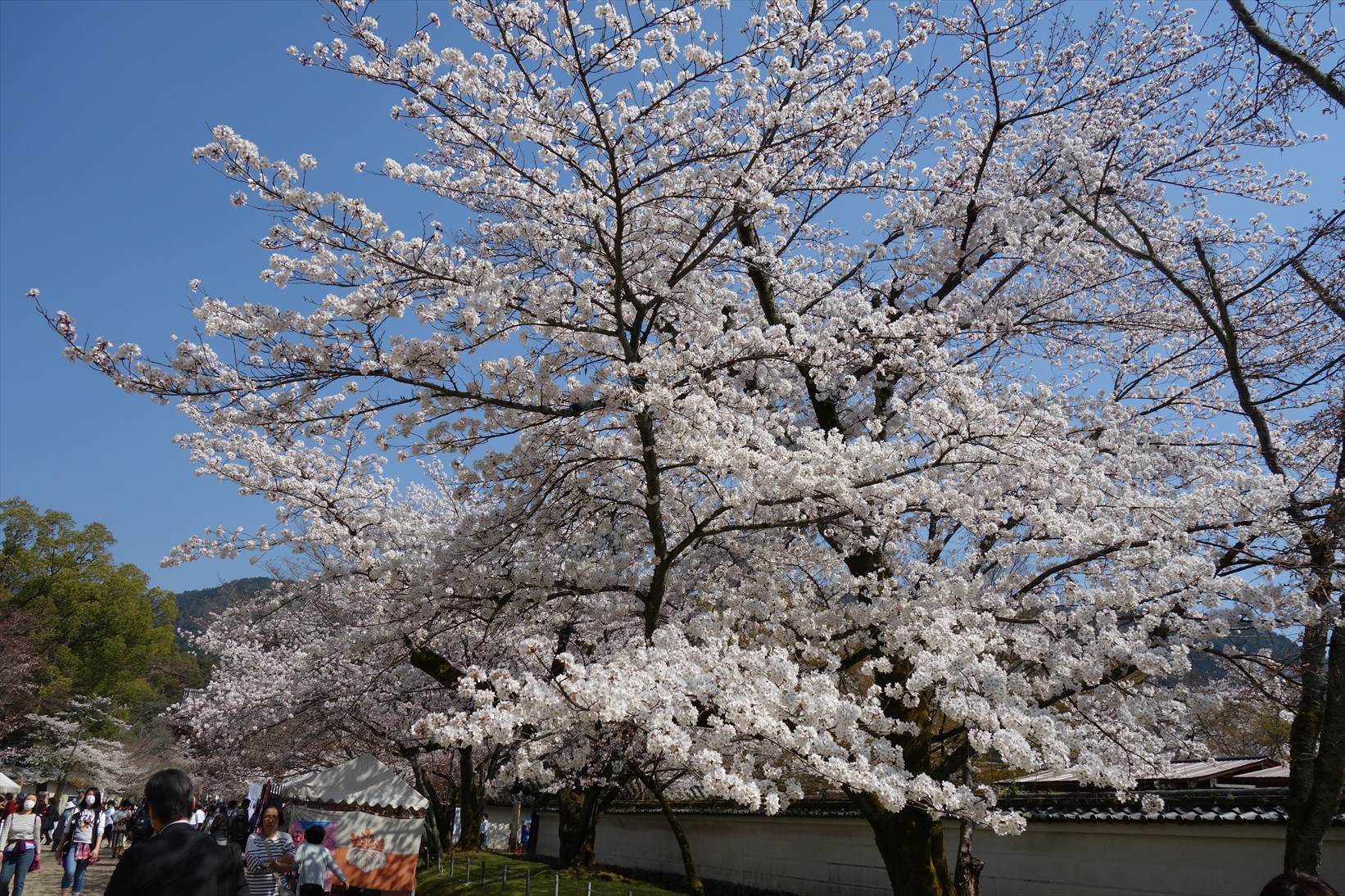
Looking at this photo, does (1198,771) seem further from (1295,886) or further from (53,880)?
(53,880)

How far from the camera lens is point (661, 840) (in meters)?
18.0

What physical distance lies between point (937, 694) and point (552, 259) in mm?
4690

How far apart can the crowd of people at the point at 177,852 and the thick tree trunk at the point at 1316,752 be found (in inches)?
209

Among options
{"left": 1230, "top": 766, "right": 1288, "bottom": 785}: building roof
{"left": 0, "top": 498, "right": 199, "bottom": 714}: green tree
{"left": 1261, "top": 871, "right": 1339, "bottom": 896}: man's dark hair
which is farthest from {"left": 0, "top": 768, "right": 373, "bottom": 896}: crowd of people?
{"left": 0, "top": 498, "right": 199, "bottom": 714}: green tree

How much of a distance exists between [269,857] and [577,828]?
328 inches

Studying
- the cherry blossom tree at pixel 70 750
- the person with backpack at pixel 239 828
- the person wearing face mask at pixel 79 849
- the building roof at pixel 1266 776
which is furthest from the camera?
the cherry blossom tree at pixel 70 750

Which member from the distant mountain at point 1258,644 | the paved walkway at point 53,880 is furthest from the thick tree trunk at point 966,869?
the paved walkway at point 53,880

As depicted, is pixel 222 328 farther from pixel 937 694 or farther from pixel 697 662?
pixel 937 694

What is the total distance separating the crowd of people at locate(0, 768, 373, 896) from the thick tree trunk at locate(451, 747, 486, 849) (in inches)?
157

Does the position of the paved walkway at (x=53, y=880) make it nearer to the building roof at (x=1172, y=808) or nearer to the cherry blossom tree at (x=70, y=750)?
the building roof at (x=1172, y=808)

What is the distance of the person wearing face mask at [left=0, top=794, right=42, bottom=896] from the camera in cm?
994

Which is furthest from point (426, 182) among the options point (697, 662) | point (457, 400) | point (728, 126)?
point (697, 662)

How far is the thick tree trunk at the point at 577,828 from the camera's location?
15469 millimetres

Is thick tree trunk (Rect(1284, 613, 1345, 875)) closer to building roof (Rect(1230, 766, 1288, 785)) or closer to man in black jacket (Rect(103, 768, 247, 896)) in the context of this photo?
building roof (Rect(1230, 766, 1288, 785))
